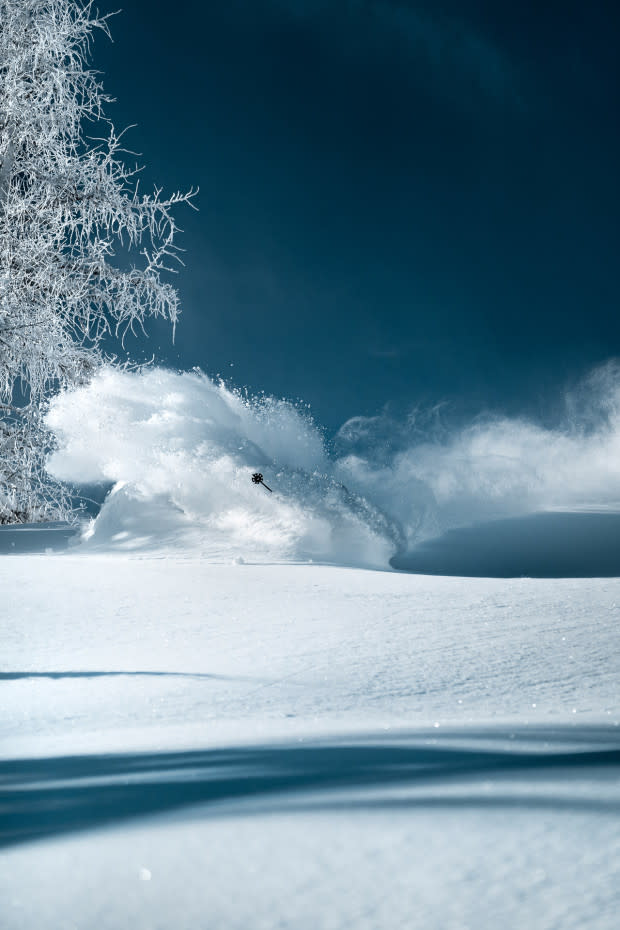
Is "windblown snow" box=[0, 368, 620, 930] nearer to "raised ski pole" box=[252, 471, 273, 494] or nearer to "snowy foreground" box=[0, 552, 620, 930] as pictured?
"snowy foreground" box=[0, 552, 620, 930]

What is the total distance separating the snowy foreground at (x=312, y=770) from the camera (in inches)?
41.8

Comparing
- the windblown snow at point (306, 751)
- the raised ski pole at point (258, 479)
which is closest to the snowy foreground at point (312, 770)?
the windblown snow at point (306, 751)

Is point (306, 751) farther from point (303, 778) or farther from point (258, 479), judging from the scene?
point (258, 479)

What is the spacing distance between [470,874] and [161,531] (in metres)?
5.90

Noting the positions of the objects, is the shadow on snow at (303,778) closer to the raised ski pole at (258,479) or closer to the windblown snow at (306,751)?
the windblown snow at (306,751)

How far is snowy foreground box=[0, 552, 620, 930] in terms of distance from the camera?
1.06 m

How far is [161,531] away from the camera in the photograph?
680 cm

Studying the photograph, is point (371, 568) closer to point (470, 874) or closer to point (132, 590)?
point (132, 590)

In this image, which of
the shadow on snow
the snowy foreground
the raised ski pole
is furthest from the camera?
the raised ski pole

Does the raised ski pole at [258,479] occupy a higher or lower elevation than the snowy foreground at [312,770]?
higher

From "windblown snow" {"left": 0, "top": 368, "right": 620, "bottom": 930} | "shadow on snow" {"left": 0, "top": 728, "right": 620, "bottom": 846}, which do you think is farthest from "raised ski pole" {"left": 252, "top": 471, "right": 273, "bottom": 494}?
"shadow on snow" {"left": 0, "top": 728, "right": 620, "bottom": 846}

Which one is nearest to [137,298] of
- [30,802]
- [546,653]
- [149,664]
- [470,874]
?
[149,664]

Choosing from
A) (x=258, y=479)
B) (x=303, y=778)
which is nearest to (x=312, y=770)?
(x=303, y=778)

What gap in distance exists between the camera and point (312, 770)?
5.40 ft
